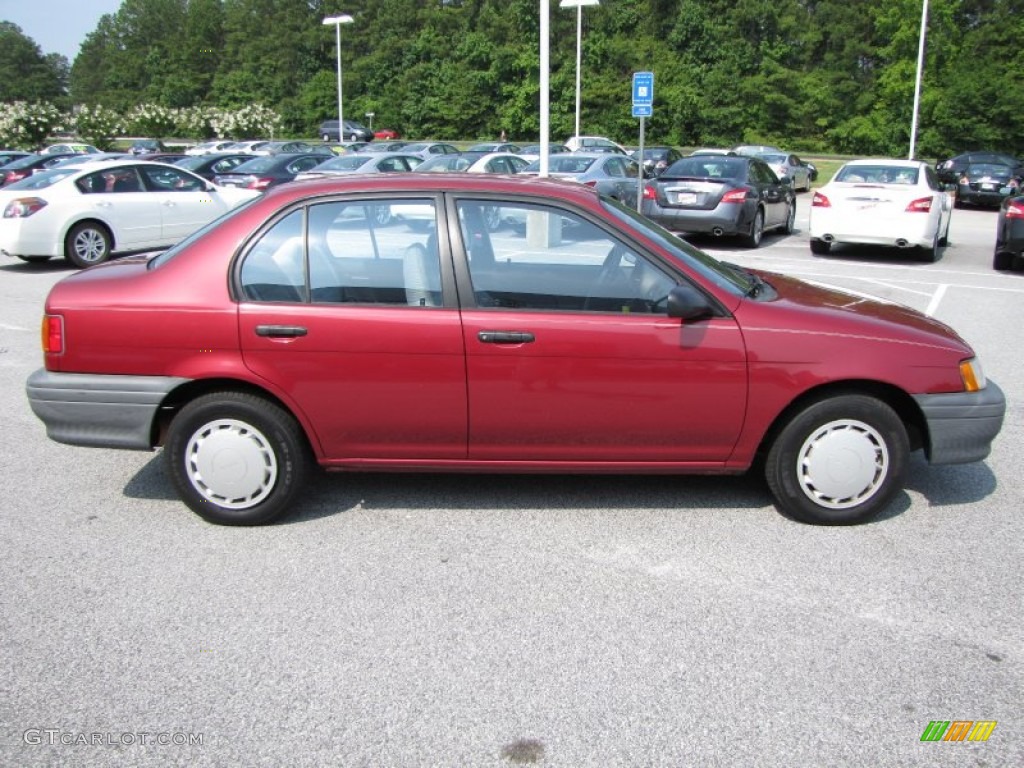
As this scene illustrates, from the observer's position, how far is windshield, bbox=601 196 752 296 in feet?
14.9

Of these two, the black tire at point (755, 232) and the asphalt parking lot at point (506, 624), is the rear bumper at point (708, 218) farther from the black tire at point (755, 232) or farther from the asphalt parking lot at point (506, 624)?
the asphalt parking lot at point (506, 624)

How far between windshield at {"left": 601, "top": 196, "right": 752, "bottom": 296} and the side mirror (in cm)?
21

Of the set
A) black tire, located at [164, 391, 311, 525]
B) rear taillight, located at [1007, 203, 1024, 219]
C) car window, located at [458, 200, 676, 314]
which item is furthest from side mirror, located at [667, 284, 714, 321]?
rear taillight, located at [1007, 203, 1024, 219]

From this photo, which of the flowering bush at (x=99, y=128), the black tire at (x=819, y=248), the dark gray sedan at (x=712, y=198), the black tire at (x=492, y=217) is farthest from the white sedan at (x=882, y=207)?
the flowering bush at (x=99, y=128)

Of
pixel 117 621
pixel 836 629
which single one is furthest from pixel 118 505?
pixel 836 629

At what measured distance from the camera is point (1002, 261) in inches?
557

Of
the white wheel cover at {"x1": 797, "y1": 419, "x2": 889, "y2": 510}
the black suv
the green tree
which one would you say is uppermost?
the green tree

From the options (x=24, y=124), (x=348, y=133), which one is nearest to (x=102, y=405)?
(x=24, y=124)

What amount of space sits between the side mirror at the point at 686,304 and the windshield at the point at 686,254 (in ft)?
0.70

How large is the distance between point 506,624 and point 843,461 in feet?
6.26

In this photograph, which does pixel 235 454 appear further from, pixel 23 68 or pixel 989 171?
pixel 23 68

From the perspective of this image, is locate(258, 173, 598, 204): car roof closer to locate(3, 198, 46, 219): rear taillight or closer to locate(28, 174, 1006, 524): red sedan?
locate(28, 174, 1006, 524): red sedan

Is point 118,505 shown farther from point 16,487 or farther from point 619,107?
point 619,107

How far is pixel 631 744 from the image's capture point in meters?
2.93
